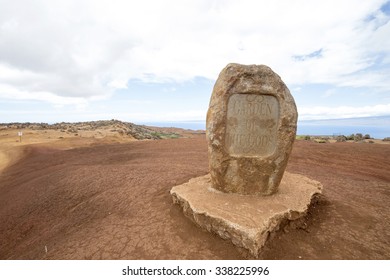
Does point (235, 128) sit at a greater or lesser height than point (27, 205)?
greater

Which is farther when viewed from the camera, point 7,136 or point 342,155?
point 7,136

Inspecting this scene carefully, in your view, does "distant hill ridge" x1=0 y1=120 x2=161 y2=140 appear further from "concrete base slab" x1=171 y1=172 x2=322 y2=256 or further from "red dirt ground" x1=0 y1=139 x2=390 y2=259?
"concrete base slab" x1=171 y1=172 x2=322 y2=256

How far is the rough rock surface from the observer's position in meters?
5.23

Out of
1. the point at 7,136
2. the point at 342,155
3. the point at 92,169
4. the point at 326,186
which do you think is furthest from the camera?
the point at 7,136

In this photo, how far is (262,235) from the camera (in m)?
4.25

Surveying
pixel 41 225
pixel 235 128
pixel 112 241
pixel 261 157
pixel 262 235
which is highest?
pixel 235 128

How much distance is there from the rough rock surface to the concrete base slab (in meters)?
0.52

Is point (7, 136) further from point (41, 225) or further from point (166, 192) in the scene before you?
point (166, 192)

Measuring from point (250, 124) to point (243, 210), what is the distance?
1.76 m

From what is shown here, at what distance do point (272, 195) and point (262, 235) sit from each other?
5.17 feet

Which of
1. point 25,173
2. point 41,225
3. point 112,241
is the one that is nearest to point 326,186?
point 112,241

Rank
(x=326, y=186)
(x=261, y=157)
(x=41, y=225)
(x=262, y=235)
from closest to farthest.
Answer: (x=262, y=235) → (x=261, y=157) → (x=41, y=225) → (x=326, y=186)

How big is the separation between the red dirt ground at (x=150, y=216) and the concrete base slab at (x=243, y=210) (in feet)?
0.69

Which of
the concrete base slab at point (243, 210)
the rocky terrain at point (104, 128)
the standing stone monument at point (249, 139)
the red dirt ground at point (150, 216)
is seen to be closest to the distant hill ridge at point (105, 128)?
the rocky terrain at point (104, 128)
